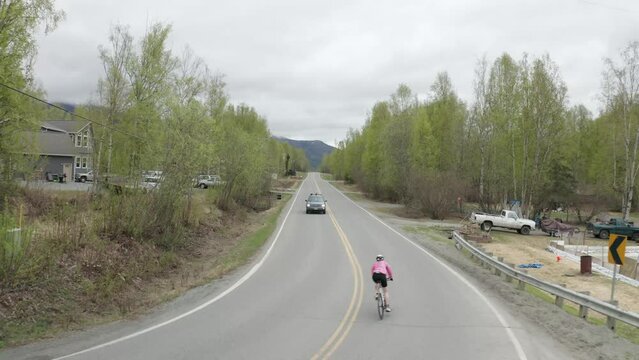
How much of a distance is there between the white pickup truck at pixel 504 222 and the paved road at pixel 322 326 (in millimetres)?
20633

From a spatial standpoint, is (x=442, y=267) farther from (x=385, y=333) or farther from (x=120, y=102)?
(x=120, y=102)

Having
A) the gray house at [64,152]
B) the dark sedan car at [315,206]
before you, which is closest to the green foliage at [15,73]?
the dark sedan car at [315,206]

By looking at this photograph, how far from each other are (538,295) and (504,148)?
34.1m

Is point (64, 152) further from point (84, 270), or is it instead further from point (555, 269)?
point (555, 269)

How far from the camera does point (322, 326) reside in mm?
10594

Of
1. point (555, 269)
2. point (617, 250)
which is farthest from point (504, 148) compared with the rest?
point (617, 250)

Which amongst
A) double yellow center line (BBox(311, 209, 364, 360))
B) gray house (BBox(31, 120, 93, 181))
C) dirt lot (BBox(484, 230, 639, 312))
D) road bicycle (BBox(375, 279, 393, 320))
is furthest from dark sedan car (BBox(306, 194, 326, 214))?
road bicycle (BBox(375, 279, 393, 320))

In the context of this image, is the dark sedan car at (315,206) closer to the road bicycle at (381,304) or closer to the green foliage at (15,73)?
the green foliage at (15,73)

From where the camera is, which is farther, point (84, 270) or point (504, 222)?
point (504, 222)

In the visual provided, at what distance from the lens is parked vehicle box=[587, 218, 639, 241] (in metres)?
39.1

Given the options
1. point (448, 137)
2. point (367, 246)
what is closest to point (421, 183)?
point (448, 137)

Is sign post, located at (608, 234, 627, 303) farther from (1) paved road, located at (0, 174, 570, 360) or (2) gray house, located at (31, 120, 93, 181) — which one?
(2) gray house, located at (31, 120, 93, 181)

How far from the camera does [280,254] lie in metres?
Result: 21.8

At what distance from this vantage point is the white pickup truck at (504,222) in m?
37.6
